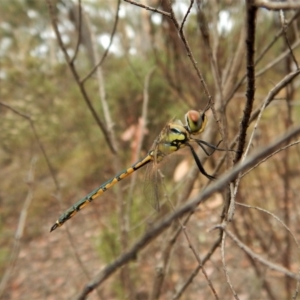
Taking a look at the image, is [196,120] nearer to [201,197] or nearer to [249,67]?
[249,67]

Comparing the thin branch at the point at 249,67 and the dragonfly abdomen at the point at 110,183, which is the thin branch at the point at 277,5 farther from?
the dragonfly abdomen at the point at 110,183

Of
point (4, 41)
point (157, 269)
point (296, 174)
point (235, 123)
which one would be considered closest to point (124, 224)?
point (157, 269)

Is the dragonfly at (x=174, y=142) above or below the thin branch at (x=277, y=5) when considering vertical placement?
above

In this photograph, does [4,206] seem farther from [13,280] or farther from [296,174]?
[296,174]

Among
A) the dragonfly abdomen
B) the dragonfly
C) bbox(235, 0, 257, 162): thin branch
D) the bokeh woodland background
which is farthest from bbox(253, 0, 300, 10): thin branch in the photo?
the dragonfly abdomen

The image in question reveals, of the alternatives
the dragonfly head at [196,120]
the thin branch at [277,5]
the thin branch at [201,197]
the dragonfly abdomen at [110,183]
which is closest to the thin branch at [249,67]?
the thin branch at [277,5]

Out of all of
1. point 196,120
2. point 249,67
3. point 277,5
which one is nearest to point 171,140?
point 196,120

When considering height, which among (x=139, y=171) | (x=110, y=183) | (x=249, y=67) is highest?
(x=139, y=171)

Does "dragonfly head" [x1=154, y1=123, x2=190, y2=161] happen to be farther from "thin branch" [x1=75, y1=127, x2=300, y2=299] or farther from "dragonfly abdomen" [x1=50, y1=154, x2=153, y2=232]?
"thin branch" [x1=75, y1=127, x2=300, y2=299]

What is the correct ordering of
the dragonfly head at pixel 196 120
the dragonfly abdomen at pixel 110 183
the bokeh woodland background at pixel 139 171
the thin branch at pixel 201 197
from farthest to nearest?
the bokeh woodland background at pixel 139 171 < the dragonfly abdomen at pixel 110 183 < the dragonfly head at pixel 196 120 < the thin branch at pixel 201 197
